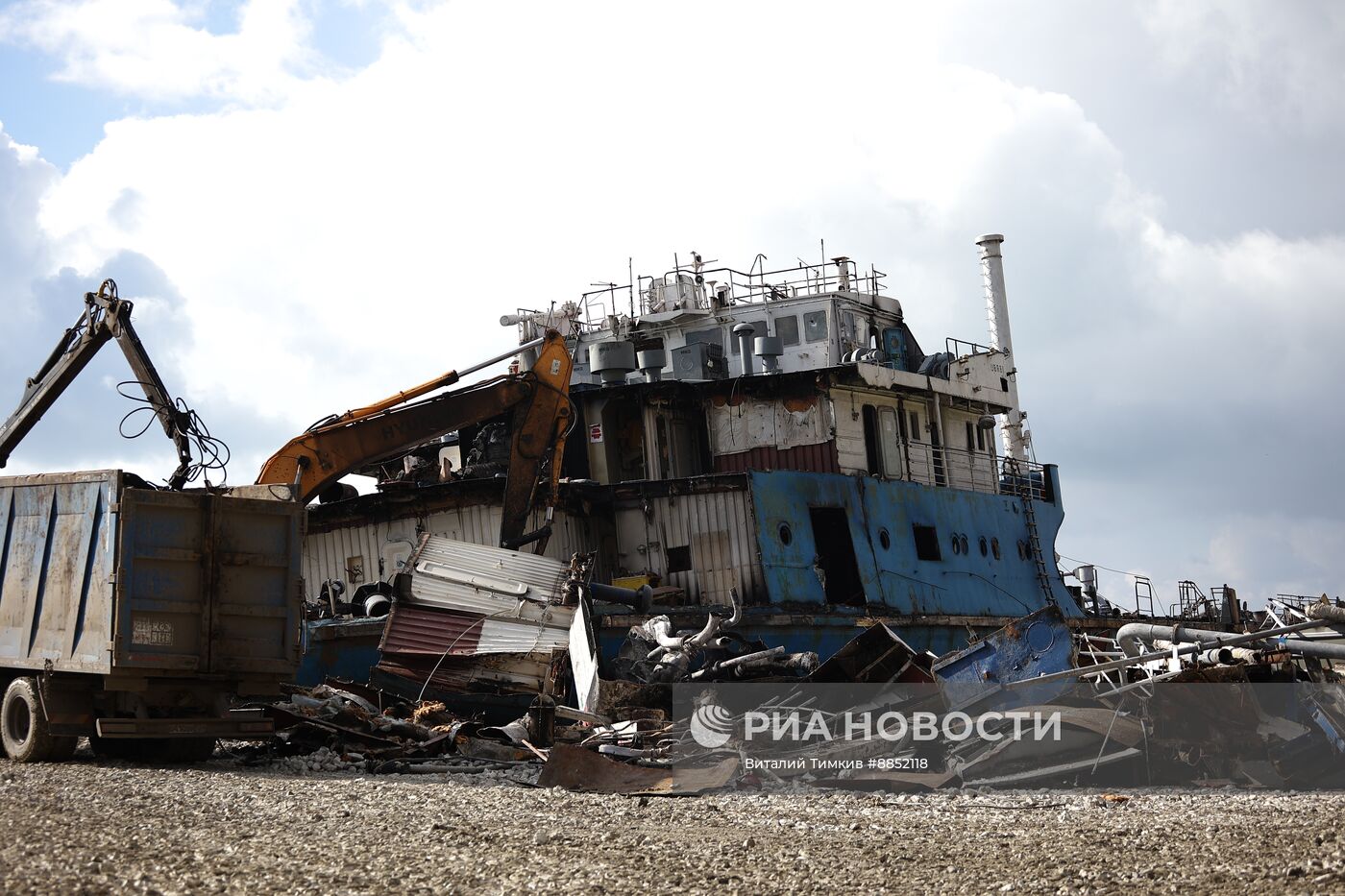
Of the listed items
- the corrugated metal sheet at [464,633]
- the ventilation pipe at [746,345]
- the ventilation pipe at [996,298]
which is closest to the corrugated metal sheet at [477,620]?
the corrugated metal sheet at [464,633]

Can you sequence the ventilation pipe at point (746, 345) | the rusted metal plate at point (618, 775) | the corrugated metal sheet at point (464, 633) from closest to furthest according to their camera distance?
the rusted metal plate at point (618, 775) → the corrugated metal sheet at point (464, 633) → the ventilation pipe at point (746, 345)

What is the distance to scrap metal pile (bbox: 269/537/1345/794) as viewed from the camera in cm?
1315

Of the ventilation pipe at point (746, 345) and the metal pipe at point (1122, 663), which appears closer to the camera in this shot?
the metal pipe at point (1122, 663)

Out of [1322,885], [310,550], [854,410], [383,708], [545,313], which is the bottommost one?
[1322,885]

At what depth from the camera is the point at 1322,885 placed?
24.3ft

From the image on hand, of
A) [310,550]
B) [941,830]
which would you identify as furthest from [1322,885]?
[310,550]

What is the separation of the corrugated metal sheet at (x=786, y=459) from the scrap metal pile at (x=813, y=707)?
318 inches

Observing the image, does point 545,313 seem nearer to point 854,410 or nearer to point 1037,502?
point 854,410

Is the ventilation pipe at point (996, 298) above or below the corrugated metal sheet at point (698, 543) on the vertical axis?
above

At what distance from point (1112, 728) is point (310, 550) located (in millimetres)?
13668

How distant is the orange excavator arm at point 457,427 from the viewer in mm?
20141

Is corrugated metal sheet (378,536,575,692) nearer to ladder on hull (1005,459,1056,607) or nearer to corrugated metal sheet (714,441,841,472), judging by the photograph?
corrugated metal sheet (714,441,841,472)

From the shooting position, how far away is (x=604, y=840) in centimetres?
904

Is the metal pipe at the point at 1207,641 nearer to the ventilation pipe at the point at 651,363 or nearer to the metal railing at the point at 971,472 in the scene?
the metal railing at the point at 971,472
